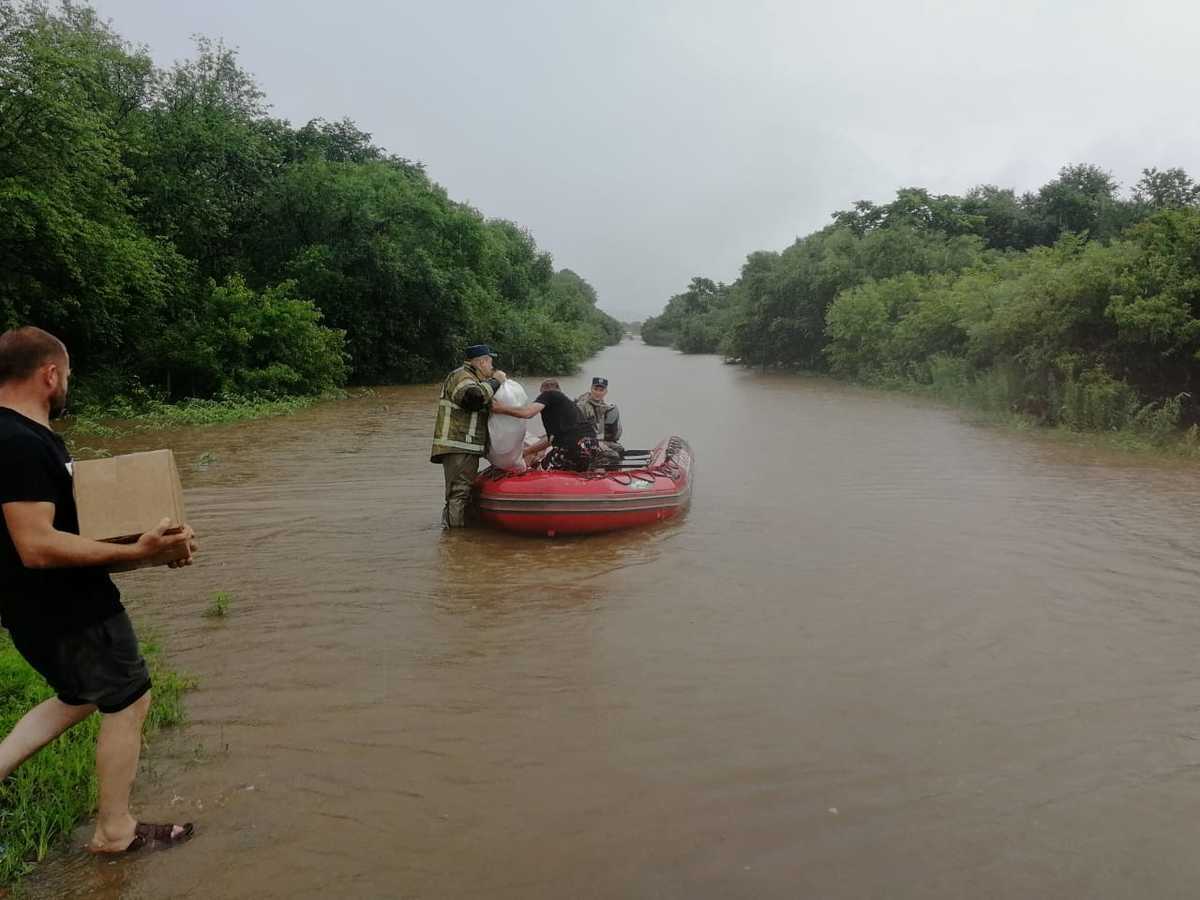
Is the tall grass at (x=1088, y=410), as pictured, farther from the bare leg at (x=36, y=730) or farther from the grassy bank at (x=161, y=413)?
the grassy bank at (x=161, y=413)

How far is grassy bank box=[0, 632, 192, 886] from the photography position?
3.04 metres

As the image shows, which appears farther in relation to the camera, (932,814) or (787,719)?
(787,719)

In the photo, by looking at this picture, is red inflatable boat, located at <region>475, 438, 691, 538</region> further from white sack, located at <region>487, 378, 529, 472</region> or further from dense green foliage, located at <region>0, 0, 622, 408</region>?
dense green foliage, located at <region>0, 0, 622, 408</region>

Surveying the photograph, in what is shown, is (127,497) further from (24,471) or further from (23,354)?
(23,354)

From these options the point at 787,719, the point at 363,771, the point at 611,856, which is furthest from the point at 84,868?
the point at 787,719

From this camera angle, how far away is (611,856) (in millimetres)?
3158

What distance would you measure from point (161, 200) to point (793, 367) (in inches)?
1036

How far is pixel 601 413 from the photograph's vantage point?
1059 cm

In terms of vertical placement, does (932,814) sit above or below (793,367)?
→ below

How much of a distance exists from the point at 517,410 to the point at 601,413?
2813 millimetres

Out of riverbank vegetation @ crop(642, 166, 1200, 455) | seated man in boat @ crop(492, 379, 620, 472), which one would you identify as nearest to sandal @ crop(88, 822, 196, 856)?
seated man in boat @ crop(492, 379, 620, 472)

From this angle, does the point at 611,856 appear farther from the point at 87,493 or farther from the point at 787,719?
the point at 87,493

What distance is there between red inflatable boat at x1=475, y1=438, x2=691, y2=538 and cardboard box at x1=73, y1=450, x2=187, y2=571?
4965 millimetres

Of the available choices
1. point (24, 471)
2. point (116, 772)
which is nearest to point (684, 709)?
point (116, 772)
